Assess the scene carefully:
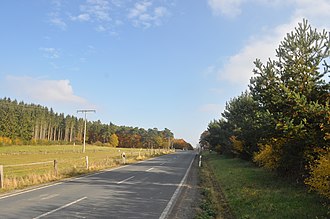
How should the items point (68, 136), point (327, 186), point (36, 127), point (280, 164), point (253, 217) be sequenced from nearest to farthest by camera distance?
1. point (327, 186)
2. point (253, 217)
3. point (280, 164)
4. point (36, 127)
5. point (68, 136)

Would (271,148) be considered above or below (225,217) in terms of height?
above

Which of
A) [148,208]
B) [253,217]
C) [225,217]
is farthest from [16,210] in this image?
[253,217]

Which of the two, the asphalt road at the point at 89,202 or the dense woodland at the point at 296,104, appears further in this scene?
the dense woodland at the point at 296,104

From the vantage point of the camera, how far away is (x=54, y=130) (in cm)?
16112

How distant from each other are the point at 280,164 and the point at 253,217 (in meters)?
8.01

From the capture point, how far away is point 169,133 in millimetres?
198750

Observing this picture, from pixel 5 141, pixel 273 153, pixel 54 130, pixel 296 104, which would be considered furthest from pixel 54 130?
pixel 296 104

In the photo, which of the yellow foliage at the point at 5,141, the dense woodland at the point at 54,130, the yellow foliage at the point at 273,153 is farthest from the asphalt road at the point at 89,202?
the dense woodland at the point at 54,130

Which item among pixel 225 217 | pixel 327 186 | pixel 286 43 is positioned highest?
pixel 286 43

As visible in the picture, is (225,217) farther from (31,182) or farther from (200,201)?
(31,182)

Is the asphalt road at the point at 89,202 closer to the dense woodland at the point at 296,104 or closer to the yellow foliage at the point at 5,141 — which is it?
the dense woodland at the point at 296,104

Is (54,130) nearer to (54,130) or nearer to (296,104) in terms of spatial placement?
(54,130)

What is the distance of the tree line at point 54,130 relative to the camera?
380ft

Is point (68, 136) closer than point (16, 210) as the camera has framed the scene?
No
